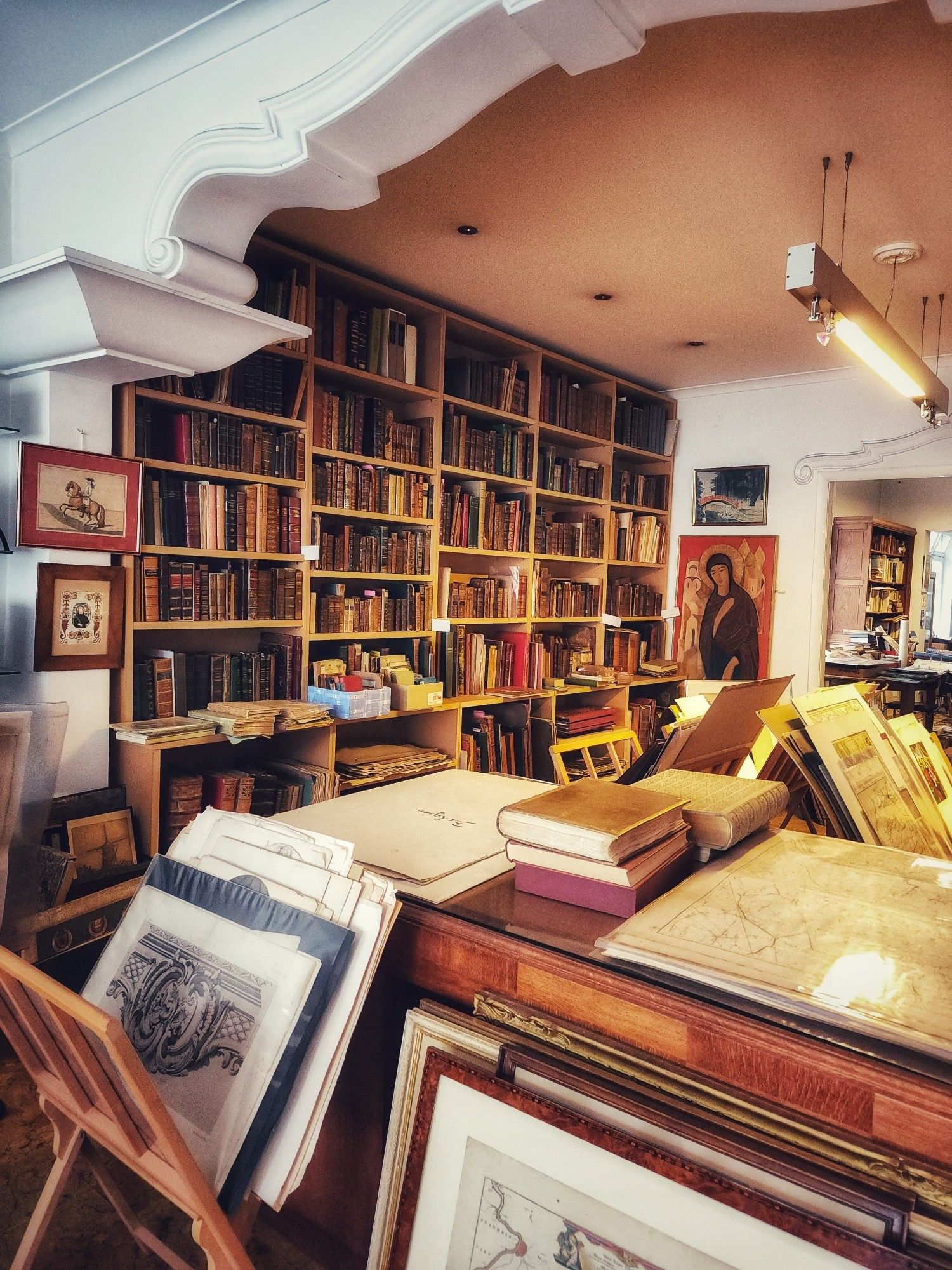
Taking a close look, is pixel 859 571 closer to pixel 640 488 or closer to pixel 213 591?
pixel 640 488

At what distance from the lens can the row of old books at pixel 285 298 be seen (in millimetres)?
3256

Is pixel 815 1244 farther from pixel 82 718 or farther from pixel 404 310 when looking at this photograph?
pixel 404 310

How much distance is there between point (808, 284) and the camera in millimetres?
2400

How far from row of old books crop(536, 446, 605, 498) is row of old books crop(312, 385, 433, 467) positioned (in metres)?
0.97

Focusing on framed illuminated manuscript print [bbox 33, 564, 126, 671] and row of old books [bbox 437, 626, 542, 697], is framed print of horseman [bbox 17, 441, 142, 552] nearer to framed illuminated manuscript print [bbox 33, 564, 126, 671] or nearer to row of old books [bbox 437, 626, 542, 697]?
framed illuminated manuscript print [bbox 33, 564, 126, 671]

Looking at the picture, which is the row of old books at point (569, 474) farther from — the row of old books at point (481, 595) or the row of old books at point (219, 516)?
the row of old books at point (219, 516)

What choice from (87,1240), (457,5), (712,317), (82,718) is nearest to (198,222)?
(457,5)

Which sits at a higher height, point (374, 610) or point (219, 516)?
point (219, 516)

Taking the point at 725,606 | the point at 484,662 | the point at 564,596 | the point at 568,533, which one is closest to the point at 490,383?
the point at 568,533

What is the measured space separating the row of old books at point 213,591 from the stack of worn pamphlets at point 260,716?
1.11 feet

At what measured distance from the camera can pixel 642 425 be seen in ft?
19.0

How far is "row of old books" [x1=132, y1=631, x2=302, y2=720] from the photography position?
2.94m

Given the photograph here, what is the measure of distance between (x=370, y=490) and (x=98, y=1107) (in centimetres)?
287

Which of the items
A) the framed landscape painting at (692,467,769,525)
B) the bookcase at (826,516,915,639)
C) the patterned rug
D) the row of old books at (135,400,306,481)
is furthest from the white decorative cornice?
the bookcase at (826,516,915,639)
